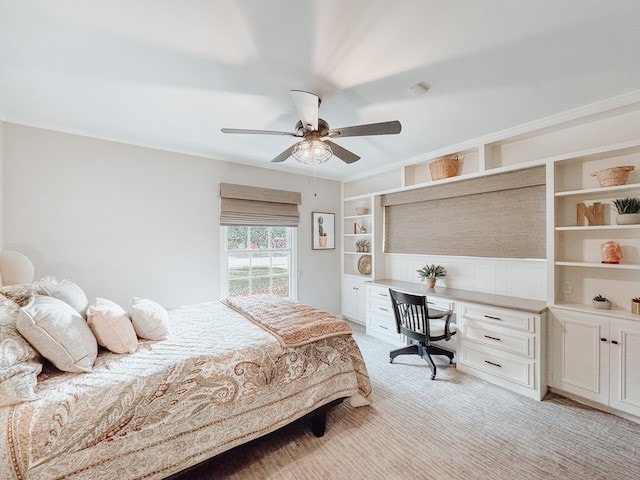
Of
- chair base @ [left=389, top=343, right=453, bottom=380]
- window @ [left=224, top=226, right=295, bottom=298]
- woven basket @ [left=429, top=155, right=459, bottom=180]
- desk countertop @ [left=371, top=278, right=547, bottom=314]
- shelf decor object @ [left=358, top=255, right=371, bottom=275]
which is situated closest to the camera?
desk countertop @ [left=371, top=278, right=547, bottom=314]

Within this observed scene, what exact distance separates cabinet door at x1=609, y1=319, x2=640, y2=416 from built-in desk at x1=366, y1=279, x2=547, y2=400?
1.42 feet

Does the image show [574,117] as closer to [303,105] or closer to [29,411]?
[303,105]

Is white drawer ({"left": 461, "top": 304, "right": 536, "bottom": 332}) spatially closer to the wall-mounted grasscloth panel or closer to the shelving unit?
the shelving unit

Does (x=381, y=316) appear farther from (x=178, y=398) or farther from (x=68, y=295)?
(x=68, y=295)

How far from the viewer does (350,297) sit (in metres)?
4.70

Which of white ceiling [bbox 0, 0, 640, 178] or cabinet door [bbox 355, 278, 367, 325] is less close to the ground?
white ceiling [bbox 0, 0, 640, 178]

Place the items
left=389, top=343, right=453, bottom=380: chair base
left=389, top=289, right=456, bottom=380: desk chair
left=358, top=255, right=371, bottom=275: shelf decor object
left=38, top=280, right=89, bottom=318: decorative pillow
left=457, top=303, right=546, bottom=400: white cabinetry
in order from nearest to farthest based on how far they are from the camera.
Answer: left=38, top=280, right=89, bottom=318: decorative pillow
left=457, top=303, right=546, bottom=400: white cabinetry
left=389, top=289, right=456, bottom=380: desk chair
left=389, top=343, right=453, bottom=380: chair base
left=358, top=255, right=371, bottom=275: shelf decor object

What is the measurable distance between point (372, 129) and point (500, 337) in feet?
7.82

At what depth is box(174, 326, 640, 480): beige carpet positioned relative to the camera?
1663mm

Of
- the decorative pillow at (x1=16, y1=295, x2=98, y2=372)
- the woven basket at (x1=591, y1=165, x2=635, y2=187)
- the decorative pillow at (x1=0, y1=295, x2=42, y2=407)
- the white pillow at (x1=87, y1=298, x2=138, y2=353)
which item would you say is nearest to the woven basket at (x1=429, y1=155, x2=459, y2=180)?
the woven basket at (x1=591, y1=165, x2=635, y2=187)

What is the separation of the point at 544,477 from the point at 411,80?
108 inches

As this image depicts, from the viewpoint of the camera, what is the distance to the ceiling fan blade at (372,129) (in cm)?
182

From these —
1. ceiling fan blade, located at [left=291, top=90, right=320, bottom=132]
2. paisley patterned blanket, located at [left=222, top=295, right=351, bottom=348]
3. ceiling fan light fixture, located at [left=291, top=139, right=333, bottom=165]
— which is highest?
ceiling fan blade, located at [left=291, top=90, right=320, bottom=132]

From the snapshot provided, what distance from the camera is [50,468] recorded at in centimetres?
113
